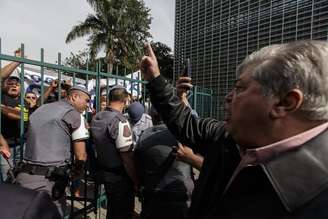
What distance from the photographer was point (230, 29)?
16062mm

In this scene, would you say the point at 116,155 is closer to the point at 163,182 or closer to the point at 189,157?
the point at 163,182

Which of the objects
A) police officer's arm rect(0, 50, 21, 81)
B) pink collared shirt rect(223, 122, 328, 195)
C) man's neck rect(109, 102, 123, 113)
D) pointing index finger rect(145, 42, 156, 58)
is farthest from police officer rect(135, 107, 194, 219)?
pink collared shirt rect(223, 122, 328, 195)

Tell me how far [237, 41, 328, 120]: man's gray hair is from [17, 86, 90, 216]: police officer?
7.35 ft

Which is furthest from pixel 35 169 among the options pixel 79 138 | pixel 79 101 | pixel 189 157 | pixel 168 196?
pixel 189 157

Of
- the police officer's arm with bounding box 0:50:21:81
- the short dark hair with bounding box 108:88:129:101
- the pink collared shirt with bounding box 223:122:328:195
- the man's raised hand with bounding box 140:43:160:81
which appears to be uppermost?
the police officer's arm with bounding box 0:50:21:81

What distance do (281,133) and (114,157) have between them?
252cm

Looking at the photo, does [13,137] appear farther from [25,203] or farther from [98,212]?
[25,203]

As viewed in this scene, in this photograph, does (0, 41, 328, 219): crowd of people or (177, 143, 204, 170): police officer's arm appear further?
(177, 143, 204, 170): police officer's arm

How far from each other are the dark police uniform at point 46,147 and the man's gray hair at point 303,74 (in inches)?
87.9

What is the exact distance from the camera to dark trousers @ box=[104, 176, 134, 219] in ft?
11.7

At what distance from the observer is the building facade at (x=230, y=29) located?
1237 cm

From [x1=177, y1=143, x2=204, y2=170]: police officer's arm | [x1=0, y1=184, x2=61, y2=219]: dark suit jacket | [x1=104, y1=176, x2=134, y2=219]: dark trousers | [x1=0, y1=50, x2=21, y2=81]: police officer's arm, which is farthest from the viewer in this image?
[x1=104, y1=176, x2=134, y2=219]: dark trousers

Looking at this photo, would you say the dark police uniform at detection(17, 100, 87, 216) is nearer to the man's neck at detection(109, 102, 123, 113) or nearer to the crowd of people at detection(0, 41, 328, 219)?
the crowd of people at detection(0, 41, 328, 219)

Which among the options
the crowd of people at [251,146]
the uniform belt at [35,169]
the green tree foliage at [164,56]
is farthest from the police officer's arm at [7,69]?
the green tree foliage at [164,56]
